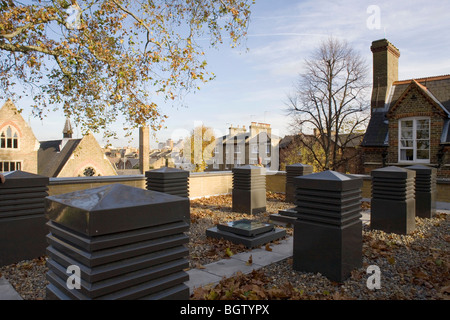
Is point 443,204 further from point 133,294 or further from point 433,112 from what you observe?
point 133,294

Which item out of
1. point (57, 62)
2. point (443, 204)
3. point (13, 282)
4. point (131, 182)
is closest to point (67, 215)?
point (13, 282)

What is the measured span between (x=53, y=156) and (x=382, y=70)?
57.7m

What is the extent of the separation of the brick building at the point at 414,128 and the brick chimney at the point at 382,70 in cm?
29

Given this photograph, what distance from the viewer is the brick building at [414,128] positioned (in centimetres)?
1600

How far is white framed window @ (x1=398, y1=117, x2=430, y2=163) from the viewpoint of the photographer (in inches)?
658

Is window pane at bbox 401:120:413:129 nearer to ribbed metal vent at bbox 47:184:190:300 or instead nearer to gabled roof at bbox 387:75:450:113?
gabled roof at bbox 387:75:450:113

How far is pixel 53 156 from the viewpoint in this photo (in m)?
58.3

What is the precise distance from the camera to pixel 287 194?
13047 mm

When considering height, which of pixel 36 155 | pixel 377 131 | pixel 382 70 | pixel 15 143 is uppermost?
pixel 382 70

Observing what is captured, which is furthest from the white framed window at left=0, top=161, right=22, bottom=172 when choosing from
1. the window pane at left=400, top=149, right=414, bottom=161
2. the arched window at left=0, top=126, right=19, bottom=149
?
the window pane at left=400, top=149, right=414, bottom=161

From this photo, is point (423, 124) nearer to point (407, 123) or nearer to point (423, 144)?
point (407, 123)
